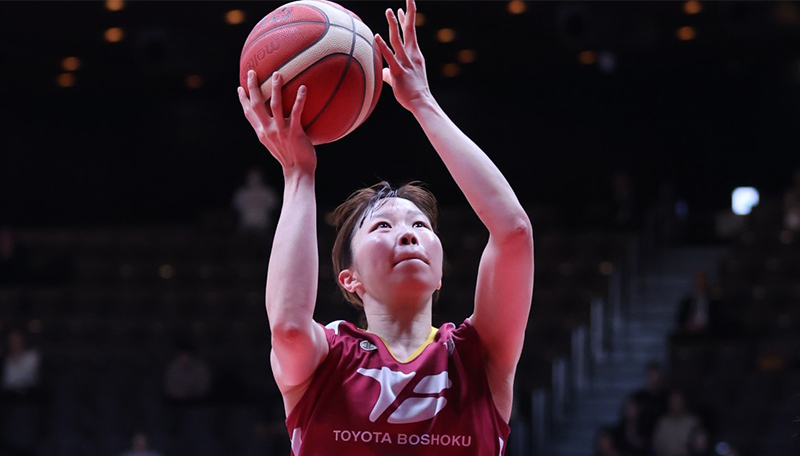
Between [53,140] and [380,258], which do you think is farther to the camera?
[53,140]

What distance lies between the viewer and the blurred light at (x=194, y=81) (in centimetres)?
1523

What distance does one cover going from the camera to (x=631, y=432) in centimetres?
856

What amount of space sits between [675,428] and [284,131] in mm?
6692

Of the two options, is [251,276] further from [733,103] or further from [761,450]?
[733,103]

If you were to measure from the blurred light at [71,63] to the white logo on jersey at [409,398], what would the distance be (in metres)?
12.7

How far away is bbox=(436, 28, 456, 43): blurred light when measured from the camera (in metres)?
12.5

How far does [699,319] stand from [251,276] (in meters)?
4.30

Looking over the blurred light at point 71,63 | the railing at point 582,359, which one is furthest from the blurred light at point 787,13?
the blurred light at point 71,63

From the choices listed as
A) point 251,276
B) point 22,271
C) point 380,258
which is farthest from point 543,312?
point 380,258

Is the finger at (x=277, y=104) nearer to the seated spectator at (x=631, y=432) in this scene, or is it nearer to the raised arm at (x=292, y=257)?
the raised arm at (x=292, y=257)

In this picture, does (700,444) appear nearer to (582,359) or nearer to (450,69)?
(582,359)

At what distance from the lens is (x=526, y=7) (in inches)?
442

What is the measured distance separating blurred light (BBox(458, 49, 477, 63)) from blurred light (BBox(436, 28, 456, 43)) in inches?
30.1

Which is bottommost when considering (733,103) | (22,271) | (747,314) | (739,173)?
(747,314)
